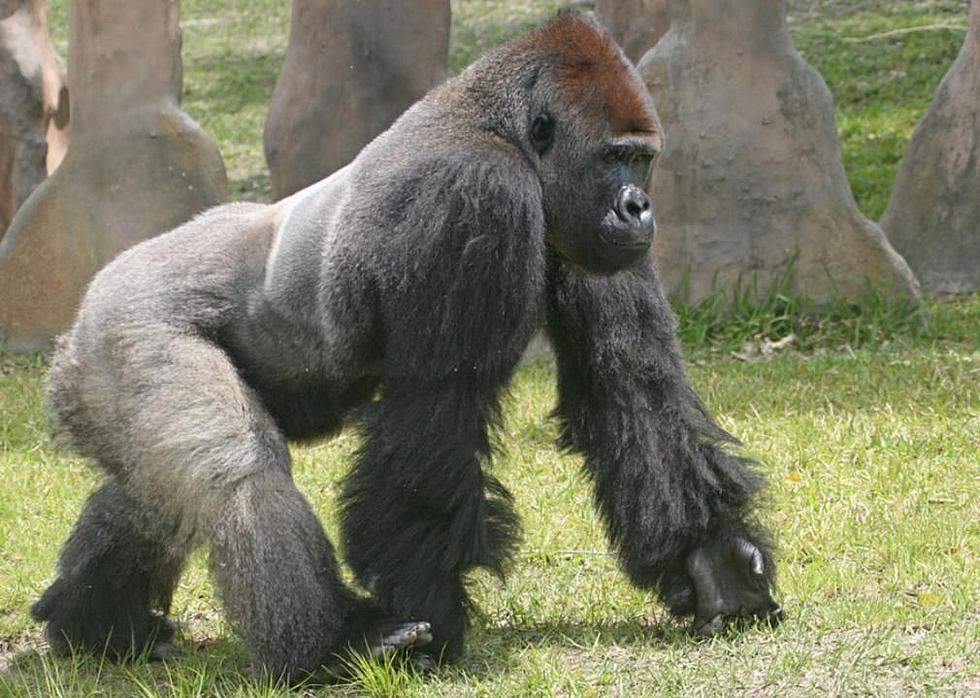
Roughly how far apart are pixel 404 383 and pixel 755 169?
4.22 m

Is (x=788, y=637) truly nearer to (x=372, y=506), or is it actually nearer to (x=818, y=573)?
(x=818, y=573)

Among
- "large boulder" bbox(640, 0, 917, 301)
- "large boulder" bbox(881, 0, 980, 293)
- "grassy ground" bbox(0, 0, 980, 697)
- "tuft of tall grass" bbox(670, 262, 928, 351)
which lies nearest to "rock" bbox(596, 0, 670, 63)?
"large boulder" bbox(640, 0, 917, 301)

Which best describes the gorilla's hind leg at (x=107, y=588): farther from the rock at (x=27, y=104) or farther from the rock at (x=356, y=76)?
the rock at (x=27, y=104)

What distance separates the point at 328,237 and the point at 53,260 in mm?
4240

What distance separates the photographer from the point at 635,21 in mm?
9117

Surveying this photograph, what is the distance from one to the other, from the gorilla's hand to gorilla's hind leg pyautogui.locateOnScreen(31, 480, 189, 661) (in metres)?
1.30

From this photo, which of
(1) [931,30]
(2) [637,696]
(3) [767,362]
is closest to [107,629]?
(2) [637,696]

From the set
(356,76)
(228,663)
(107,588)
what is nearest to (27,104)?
(356,76)

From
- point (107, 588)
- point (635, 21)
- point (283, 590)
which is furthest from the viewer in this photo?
point (635, 21)

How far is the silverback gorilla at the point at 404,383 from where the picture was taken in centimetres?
364

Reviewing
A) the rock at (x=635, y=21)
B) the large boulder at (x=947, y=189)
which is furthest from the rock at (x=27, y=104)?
the large boulder at (x=947, y=189)

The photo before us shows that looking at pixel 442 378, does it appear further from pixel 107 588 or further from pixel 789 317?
pixel 789 317

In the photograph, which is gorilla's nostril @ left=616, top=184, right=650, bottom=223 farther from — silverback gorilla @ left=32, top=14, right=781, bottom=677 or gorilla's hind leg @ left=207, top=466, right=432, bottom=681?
gorilla's hind leg @ left=207, top=466, right=432, bottom=681

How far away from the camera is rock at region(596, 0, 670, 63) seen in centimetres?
897
